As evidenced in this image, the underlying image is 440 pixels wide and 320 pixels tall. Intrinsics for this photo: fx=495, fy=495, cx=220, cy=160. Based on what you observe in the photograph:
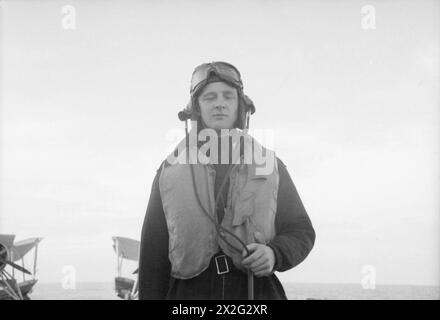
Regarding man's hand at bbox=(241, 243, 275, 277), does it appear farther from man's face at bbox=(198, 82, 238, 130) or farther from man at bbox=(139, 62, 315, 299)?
man's face at bbox=(198, 82, 238, 130)

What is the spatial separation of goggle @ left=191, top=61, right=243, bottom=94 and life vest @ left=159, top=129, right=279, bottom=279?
268 mm

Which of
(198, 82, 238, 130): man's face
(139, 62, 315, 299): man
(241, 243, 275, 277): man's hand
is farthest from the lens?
(198, 82, 238, 130): man's face

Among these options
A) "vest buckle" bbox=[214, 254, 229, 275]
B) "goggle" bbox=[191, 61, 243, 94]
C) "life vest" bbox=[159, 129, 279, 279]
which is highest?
"goggle" bbox=[191, 61, 243, 94]

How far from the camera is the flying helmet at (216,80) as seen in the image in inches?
73.5

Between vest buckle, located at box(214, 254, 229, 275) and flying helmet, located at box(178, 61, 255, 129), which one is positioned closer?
vest buckle, located at box(214, 254, 229, 275)

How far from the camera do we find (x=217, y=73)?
6.11ft

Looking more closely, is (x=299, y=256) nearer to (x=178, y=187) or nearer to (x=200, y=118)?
(x=178, y=187)

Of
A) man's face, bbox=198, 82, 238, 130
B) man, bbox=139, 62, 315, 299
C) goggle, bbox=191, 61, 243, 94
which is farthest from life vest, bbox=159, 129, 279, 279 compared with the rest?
goggle, bbox=191, 61, 243, 94

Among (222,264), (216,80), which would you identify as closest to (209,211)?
(222,264)

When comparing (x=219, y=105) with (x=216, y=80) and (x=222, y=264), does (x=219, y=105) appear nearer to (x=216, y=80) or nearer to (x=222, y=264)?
(x=216, y=80)

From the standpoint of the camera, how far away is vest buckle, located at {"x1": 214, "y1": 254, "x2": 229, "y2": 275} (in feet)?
5.42

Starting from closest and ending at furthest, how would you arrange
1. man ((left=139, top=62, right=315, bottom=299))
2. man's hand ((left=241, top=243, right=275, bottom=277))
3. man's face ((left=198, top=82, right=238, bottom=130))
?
man's hand ((left=241, top=243, right=275, bottom=277))
man ((left=139, top=62, right=315, bottom=299))
man's face ((left=198, top=82, right=238, bottom=130))
